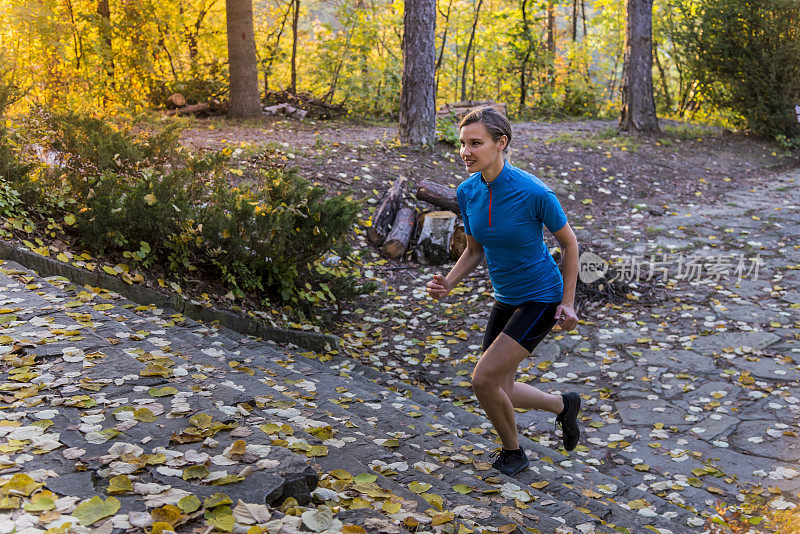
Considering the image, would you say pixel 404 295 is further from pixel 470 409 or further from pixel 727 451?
pixel 727 451

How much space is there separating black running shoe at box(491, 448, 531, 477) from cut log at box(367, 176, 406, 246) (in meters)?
5.13

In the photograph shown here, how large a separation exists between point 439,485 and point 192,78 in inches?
542

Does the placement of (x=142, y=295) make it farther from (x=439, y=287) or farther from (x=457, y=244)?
(x=457, y=244)

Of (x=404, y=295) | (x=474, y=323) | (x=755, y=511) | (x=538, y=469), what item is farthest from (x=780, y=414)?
(x=404, y=295)

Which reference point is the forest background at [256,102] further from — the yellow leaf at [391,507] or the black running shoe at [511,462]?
the yellow leaf at [391,507]

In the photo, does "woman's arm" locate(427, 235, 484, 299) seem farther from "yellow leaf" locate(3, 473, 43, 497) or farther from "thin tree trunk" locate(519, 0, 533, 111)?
"thin tree trunk" locate(519, 0, 533, 111)

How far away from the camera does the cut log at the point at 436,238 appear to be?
848 centimetres

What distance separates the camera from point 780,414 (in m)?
4.97

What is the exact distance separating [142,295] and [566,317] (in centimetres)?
336

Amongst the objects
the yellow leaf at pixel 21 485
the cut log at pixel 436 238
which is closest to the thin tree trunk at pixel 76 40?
the cut log at pixel 436 238

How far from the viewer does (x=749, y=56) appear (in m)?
15.0

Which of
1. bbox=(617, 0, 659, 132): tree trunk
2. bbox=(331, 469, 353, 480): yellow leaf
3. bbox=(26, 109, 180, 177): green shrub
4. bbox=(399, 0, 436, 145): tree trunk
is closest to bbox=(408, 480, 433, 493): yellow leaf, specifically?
bbox=(331, 469, 353, 480): yellow leaf

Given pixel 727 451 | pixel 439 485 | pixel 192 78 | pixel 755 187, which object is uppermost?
pixel 192 78

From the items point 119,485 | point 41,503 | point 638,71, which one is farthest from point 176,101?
point 41,503
